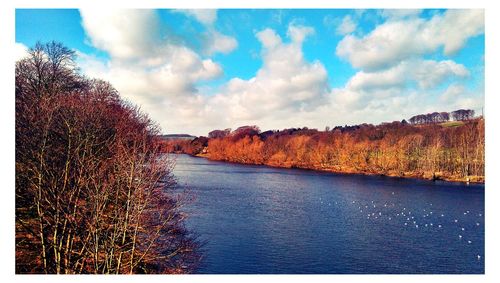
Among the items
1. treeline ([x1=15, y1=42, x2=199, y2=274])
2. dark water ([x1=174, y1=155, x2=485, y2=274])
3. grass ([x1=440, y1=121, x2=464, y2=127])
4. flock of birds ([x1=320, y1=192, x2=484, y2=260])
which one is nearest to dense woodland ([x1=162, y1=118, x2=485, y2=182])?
grass ([x1=440, y1=121, x2=464, y2=127])

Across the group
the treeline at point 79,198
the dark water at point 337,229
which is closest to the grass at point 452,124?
the dark water at point 337,229

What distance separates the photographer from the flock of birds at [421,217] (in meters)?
21.5

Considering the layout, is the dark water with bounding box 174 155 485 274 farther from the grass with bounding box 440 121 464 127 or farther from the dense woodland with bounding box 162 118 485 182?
the grass with bounding box 440 121 464 127

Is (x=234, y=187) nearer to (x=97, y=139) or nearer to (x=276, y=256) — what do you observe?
(x=276, y=256)

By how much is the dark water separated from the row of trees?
740 inches

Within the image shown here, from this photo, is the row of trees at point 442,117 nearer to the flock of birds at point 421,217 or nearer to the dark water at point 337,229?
the dark water at point 337,229

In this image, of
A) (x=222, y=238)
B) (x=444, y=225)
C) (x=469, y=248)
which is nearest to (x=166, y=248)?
(x=222, y=238)

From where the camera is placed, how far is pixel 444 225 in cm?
2214

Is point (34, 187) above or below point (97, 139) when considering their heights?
below

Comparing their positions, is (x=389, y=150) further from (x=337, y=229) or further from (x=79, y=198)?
(x=79, y=198)

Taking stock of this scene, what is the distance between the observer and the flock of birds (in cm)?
2148

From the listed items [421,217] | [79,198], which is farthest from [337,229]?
[79,198]
